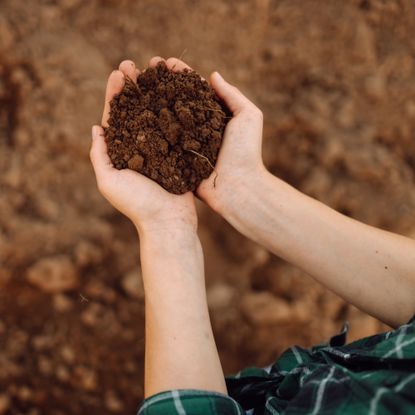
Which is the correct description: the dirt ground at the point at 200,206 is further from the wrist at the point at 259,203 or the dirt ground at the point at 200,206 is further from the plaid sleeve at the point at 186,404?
the plaid sleeve at the point at 186,404

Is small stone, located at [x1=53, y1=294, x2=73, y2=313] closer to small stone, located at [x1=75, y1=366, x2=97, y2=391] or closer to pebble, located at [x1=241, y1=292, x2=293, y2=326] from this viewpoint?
small stone, located at [x1=75, y1=366, x2=97, y2=391]

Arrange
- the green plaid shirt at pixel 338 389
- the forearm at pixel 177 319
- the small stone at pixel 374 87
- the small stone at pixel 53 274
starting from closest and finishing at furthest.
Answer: the green plaid shirt at pixel 338 389
the forearm at pixel 177 319
the small stone at pixel 53 274
the small stone at pixel 374 87

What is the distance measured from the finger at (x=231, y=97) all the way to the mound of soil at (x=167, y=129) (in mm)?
42

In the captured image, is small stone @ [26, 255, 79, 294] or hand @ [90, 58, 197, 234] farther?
small stone @ [26, 255, 79, 294]

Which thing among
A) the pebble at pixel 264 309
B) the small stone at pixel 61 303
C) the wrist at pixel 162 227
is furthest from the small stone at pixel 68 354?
the wrist at pixel 162 227

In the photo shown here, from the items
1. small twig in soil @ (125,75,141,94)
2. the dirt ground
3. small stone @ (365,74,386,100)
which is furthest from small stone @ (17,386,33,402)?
small stone @ (365,74,386,100)

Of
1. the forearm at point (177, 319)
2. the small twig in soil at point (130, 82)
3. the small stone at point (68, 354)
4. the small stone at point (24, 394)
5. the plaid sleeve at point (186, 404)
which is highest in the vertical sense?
the small twig in soil at point (130, 82)

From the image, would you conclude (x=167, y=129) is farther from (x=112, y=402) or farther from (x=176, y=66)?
(x=112, y=402)

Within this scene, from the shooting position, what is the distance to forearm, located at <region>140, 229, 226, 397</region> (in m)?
1.03

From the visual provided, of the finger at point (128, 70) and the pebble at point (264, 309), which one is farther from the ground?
the finger at point (128, 70)

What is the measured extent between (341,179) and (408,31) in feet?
2.08

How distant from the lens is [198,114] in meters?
1.17

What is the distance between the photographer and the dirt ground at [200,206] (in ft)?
5.37

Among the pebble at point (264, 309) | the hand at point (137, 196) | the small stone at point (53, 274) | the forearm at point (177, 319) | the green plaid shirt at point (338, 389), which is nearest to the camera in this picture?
the green plaid shirt at point (338, 389)
